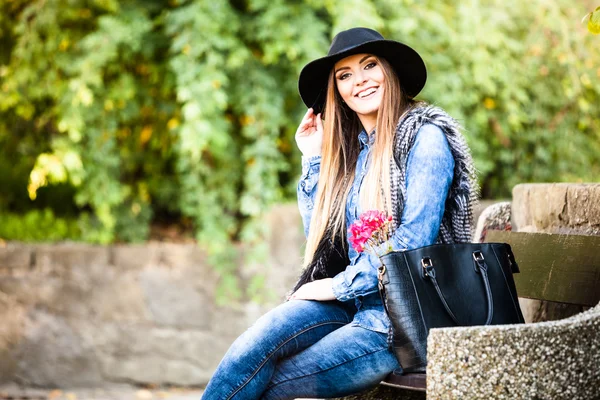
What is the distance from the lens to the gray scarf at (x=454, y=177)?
2.62 metres

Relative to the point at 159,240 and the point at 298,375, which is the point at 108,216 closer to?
the point at 159,240

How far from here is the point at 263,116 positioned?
540cm

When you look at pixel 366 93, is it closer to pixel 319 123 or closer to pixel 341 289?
pixel 319 123

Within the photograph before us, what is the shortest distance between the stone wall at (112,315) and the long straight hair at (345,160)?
2.79 m

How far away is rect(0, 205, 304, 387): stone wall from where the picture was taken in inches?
228

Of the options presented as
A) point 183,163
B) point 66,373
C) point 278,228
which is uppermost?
point 183,163

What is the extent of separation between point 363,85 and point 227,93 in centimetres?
271

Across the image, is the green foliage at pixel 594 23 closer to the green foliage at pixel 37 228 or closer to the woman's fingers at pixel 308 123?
the woman's fingers at pixel 308 123

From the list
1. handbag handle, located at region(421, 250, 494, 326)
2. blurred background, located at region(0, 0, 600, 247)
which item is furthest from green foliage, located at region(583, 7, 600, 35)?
blurred background, located at region(0, 0, 600, 247)

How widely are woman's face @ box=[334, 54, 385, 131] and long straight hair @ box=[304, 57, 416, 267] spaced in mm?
28

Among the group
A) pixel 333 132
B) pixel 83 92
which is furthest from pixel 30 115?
pixel 333 132

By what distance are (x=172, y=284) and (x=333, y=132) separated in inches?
121

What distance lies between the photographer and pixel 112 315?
19.2 feet

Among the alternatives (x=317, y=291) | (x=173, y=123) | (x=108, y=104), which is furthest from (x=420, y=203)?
(x=108, y=104)
